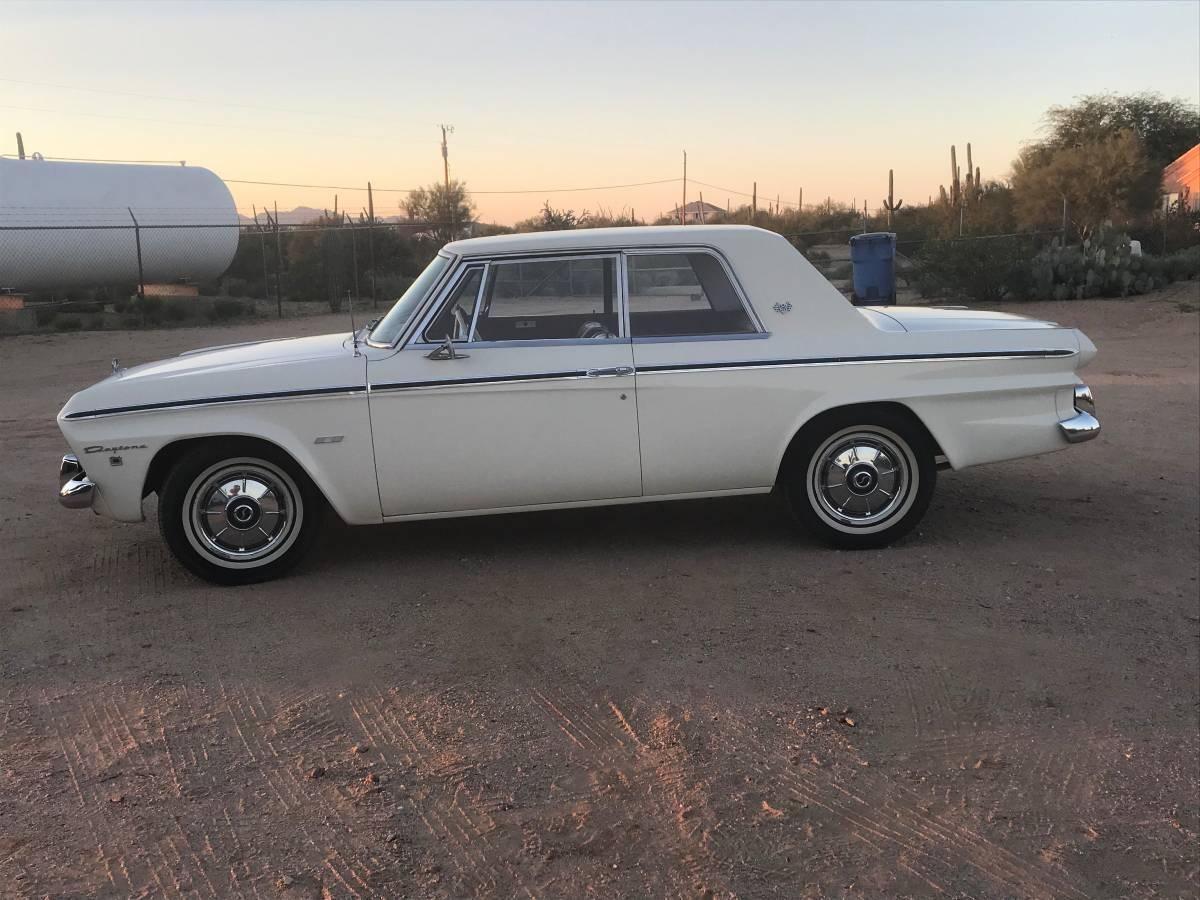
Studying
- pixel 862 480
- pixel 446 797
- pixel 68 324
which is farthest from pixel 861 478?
pixel 68 324

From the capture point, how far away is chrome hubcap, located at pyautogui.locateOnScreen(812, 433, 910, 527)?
5.51m

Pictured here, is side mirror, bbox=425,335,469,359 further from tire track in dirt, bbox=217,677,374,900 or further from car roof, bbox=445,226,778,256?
tire track in dirt, bbox=217,677,374,900

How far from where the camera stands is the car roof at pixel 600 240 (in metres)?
5.41

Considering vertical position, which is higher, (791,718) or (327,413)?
(327,413)

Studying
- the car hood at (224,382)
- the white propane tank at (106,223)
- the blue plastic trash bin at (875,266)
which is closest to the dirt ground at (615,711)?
the car hood at (224,382)

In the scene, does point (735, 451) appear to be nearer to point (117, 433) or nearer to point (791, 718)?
point (791, 718)

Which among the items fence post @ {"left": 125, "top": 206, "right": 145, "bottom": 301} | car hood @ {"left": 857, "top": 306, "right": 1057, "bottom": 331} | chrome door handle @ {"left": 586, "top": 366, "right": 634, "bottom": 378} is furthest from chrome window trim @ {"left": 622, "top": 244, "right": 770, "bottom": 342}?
fence post @ {"left": 125, "top": 206, "right": 145, "bottom": 301}

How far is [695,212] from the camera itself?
57.6 meters

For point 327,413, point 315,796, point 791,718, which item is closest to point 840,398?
point 791,718

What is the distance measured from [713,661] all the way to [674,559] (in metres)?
1.32

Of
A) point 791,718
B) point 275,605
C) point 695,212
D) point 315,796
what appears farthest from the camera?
point 695,212

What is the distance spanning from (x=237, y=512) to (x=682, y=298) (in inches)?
93.7

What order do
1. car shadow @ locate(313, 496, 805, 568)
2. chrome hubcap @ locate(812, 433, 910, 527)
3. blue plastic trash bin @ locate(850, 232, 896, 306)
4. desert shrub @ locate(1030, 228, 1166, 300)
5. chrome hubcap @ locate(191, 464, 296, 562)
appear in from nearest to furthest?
chrome hubcap @ locate(191, 464, 296, 562) → chrome hubcap @ locate(812, 433, 910, 527) → car shadow @ locate(313, 496, 805, 568) → blue plastic trash bin @ locate(850, 232, 896, 306) → desert shrub @ locate(1030, 228, 1166, 300)

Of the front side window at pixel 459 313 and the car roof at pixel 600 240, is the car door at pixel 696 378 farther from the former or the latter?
the front side window at pixel 459 313
